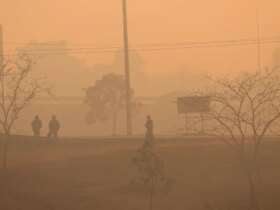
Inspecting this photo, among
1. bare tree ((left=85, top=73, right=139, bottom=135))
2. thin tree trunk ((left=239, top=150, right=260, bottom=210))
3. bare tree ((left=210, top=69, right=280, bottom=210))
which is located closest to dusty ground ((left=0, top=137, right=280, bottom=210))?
thin tree trunk ((left=239, top=150, right=260, bottom=210))

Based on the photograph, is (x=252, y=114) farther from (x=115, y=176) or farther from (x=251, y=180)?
(x=115, y=176)

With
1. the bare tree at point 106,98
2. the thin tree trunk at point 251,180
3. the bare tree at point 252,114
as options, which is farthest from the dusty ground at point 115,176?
the bare tree at point 106,98

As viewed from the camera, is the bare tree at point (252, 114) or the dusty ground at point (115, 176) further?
the dusty ground at point (115, 176)

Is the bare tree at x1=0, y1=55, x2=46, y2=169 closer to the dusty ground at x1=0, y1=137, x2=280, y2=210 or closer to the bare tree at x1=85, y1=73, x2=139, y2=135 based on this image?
the dusty ground at x1=0, y1=137, x2=280, y2=210

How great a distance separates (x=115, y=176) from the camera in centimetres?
3678

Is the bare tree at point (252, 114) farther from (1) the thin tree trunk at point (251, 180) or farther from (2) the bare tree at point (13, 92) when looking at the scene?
(2) the bare tree at point (13, 92)

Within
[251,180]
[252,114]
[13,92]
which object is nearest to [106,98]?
[13,92]

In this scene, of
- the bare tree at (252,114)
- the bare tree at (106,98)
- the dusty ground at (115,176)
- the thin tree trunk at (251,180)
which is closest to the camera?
the thin tree trunk at (251,180)

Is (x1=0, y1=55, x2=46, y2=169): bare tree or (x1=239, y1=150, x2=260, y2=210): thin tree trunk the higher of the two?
(x1=0, y1=55, x2=46, y2=169): bare tree

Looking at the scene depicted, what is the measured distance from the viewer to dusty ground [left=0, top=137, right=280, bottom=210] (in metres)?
33.4

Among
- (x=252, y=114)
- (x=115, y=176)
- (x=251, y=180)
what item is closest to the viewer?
(x=251, y=180)

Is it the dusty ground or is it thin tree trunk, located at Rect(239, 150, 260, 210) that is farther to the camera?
the dusty ground

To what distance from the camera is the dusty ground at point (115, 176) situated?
33.4 metres

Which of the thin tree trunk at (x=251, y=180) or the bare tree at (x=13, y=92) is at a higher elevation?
the bare tree at (x=13, y=92)
